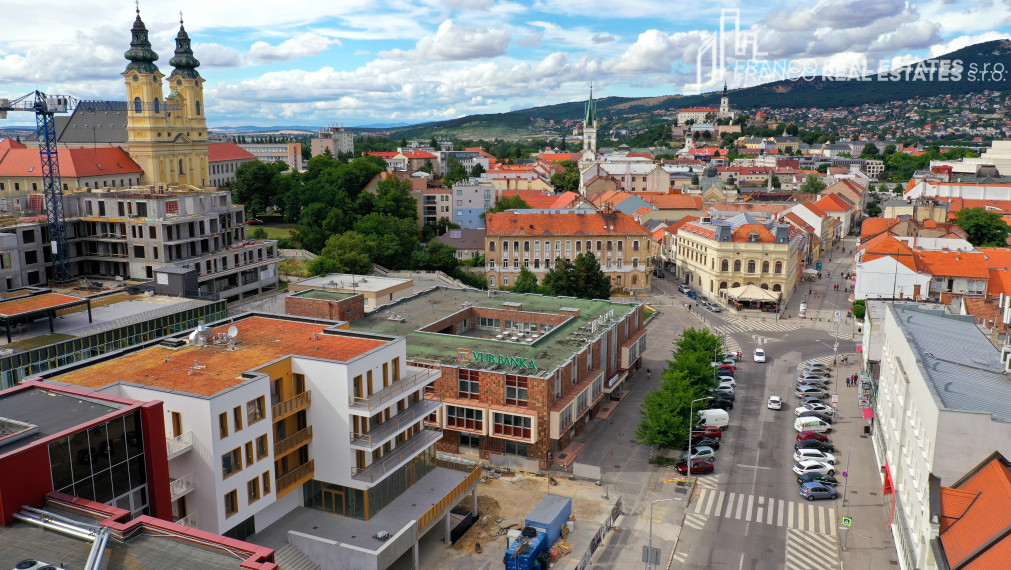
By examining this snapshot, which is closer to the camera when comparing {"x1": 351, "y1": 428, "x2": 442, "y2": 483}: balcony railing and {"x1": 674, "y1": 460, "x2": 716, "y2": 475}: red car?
{"x1": 351, "y1": 428, "x2": 442, "y2": 483}: balcony railing

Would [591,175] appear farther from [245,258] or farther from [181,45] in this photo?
[245,258]

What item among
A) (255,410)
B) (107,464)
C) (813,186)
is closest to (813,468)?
(255,410)

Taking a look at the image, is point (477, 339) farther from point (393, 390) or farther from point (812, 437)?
point (812, 437)

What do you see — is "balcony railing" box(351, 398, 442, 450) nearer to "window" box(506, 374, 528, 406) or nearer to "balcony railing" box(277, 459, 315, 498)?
"balcony railing" box(277, 459, 315, 498)

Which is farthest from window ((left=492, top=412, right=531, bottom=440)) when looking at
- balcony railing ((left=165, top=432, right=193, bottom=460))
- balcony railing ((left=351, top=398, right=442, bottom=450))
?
balcony railing ((left=165, top=432, right=193, bottom=460))

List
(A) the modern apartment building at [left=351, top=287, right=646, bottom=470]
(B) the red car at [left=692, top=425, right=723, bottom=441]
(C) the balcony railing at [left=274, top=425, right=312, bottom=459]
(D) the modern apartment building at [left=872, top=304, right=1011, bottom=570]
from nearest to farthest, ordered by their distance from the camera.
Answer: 1. (D) the modern apartment building at [left=872, top=304, right=1011, bottom=570]
2. (C) the balcony railing at [left=274, top=425, right=312, bottom=459]
3. (A) the modern apartment building at [left=351, top=287, right=646, bottom=470]
4. (B) the red car at [left=692, top=425, right=723, bottom=441]

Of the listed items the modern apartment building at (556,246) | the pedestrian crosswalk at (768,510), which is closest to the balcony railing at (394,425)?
the pedestrian crosswalk at (768,510)

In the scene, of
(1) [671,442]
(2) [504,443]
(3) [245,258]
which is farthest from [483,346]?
(3) [245,258]
